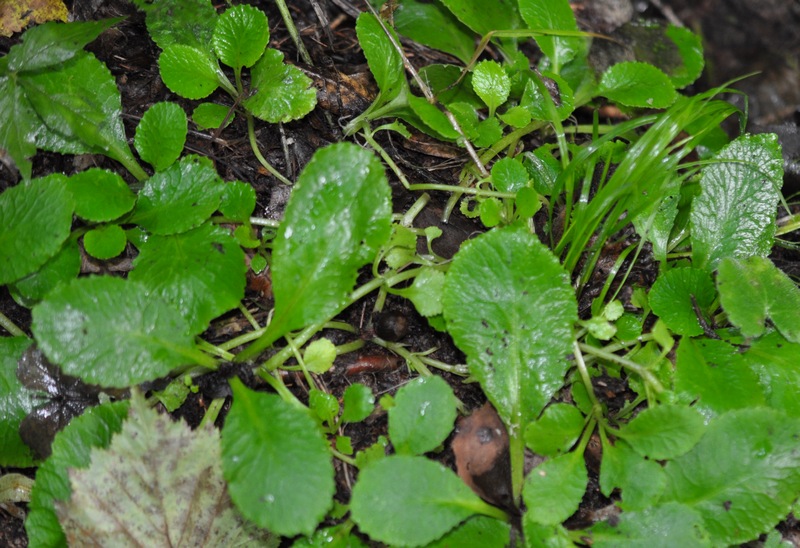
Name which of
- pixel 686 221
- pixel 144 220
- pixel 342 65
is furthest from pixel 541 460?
pixel 342 65

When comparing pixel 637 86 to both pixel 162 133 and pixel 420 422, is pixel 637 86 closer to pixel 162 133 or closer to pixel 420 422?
pixel 420 422

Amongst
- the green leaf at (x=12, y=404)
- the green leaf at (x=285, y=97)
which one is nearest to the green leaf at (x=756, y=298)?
the green leaf at (x=285, y=97)

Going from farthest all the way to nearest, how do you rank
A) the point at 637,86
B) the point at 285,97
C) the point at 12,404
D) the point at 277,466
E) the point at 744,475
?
1. the point at 637,86
2. the point at 285,97
3. the point at 12,404
4. the point at 744,475
5. the point at 277,466

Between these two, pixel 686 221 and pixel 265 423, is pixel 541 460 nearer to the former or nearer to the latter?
pixel 265 423

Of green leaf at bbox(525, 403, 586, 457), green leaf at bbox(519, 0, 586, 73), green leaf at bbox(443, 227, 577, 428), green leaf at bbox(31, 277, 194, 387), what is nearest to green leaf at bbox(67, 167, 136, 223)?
green leaf at bbox(31, 277, 194, 387)

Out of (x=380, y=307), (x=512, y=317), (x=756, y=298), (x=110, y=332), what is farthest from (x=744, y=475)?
(x=110, y=332)

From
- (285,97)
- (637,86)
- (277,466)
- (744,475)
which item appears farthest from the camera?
(637,86)

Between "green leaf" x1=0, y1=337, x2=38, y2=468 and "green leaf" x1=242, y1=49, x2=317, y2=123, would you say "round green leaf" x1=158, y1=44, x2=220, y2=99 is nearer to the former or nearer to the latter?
"green leaf" x1=242, y1=49, x2=317, y2=123
